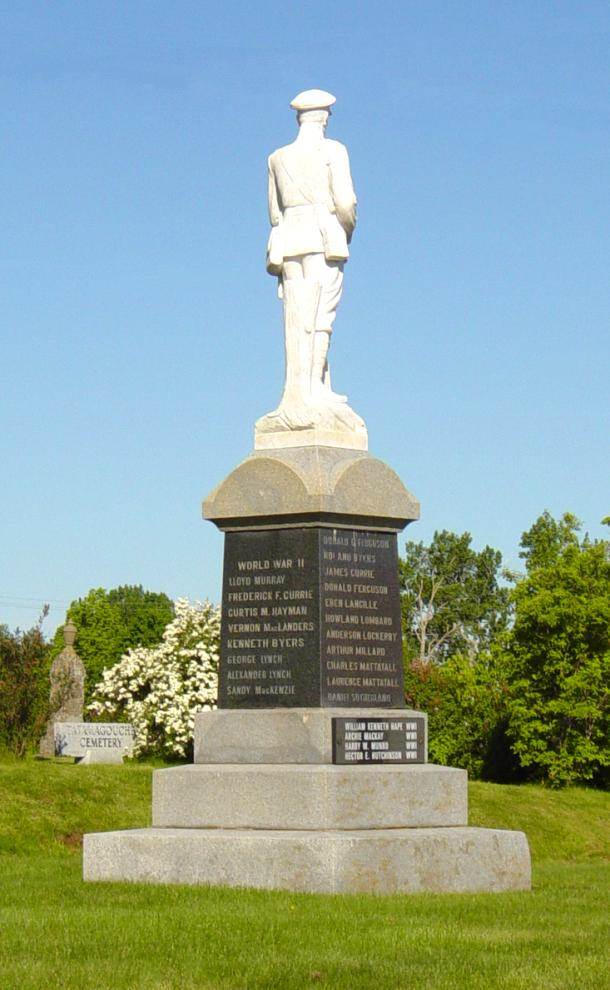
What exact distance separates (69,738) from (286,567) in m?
21.5

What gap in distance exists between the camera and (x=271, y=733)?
14.5m

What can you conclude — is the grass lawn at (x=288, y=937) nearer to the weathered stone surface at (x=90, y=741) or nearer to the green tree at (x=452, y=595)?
the weathered stone surface at (x=90, y=741)

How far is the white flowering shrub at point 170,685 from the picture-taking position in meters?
39.2

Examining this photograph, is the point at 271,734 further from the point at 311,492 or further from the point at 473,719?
the point at 473,719

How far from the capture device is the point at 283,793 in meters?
13.9

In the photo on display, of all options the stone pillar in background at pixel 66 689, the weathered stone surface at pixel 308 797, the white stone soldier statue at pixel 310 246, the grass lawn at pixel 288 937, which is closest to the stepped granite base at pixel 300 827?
the weathered stone surface at pixel 308 797

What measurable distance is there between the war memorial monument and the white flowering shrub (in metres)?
23.1

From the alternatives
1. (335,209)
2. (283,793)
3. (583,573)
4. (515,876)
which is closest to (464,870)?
(515,876)

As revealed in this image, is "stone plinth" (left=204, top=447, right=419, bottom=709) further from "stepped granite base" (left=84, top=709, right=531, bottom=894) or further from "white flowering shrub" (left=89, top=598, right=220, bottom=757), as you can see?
"white flowering shrub" (left=89, top=598, right=220, bottom=757)

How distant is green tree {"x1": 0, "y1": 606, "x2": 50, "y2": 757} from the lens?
31781mm

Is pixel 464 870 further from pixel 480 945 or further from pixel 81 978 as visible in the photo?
pixel 81 978

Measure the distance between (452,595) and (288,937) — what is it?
85.2 m

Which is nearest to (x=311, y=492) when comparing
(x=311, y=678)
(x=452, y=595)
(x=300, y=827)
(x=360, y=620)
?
(x=360, y=620)

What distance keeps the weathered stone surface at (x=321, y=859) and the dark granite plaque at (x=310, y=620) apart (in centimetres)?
146
